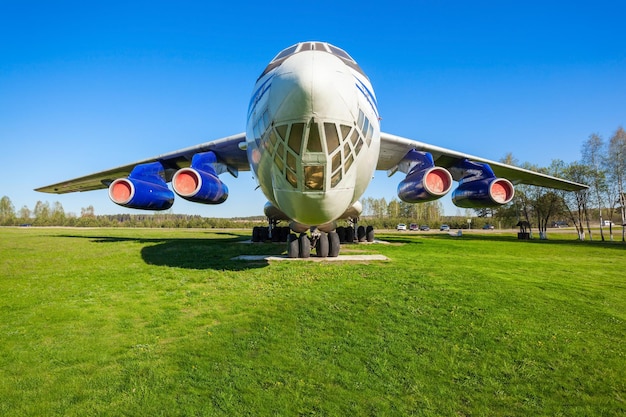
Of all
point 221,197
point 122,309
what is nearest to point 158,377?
point 122,309

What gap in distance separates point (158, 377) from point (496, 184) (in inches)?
366

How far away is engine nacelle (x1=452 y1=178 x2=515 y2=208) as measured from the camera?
29.9 ft

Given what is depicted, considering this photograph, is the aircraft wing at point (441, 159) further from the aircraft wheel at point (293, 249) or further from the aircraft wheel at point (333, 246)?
the aircraft wheel at point (293, 249)

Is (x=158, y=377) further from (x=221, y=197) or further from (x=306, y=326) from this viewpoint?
(x=221, y=197)

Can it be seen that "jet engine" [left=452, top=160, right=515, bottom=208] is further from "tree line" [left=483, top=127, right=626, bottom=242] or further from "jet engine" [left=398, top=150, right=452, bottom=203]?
"tree line" [left=483, top=127, right=626, bottom=242]

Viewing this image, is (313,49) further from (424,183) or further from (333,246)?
(333,246)

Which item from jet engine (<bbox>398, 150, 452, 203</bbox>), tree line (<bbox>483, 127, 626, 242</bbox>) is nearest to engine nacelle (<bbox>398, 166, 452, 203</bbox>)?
jet engine (<bbox>398, 150, 452, 203</bbox>)

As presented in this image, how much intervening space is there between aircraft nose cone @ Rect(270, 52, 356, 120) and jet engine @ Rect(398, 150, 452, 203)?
4286mm

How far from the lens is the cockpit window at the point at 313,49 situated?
520 centimetres

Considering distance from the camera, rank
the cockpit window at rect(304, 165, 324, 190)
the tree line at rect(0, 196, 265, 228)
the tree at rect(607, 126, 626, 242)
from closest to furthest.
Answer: the cockpit window at rect(304, 165, 324, 190) < the tree at rect(607, 126, 626, 242) < the tree line at rect(0, 196, 265, 228)

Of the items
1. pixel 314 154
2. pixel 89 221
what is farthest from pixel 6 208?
pixel 314 154

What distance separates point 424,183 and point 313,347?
5551 millimetres

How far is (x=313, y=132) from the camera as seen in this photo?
4.27 m

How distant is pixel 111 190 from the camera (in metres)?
9.43
